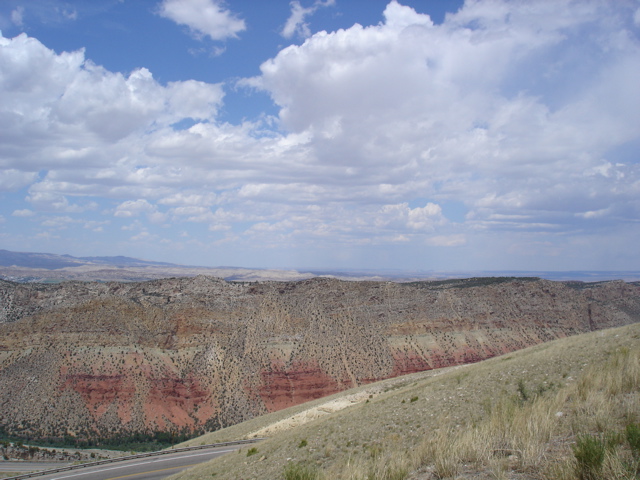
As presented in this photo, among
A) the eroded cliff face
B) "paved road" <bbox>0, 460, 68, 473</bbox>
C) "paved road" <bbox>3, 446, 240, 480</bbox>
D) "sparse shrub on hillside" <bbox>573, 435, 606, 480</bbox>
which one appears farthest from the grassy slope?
the eroded cliff face

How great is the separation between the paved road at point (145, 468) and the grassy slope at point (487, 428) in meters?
8.36

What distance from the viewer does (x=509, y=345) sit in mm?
73625

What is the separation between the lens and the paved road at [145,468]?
27.7m

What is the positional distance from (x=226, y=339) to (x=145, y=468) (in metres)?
39.7

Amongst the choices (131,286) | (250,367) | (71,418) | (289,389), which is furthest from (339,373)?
(131,286)

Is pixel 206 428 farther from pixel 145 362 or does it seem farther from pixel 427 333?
pixel 427 333

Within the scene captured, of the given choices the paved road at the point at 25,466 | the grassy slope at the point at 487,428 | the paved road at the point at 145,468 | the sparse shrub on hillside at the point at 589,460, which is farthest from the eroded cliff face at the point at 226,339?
the sparse shrub on hillside at the point at 589,460

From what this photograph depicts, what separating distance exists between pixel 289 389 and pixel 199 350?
50.1ft

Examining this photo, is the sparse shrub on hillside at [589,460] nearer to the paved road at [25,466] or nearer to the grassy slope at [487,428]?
the grassy slope at [487,428]

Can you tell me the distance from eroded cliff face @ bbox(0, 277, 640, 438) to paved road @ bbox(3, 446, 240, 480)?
22605mm

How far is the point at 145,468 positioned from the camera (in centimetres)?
2961

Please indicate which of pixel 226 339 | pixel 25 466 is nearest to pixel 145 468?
pixel 25 466

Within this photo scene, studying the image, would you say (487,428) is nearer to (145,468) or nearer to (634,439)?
(634,439)

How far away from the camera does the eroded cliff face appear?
5528cm
